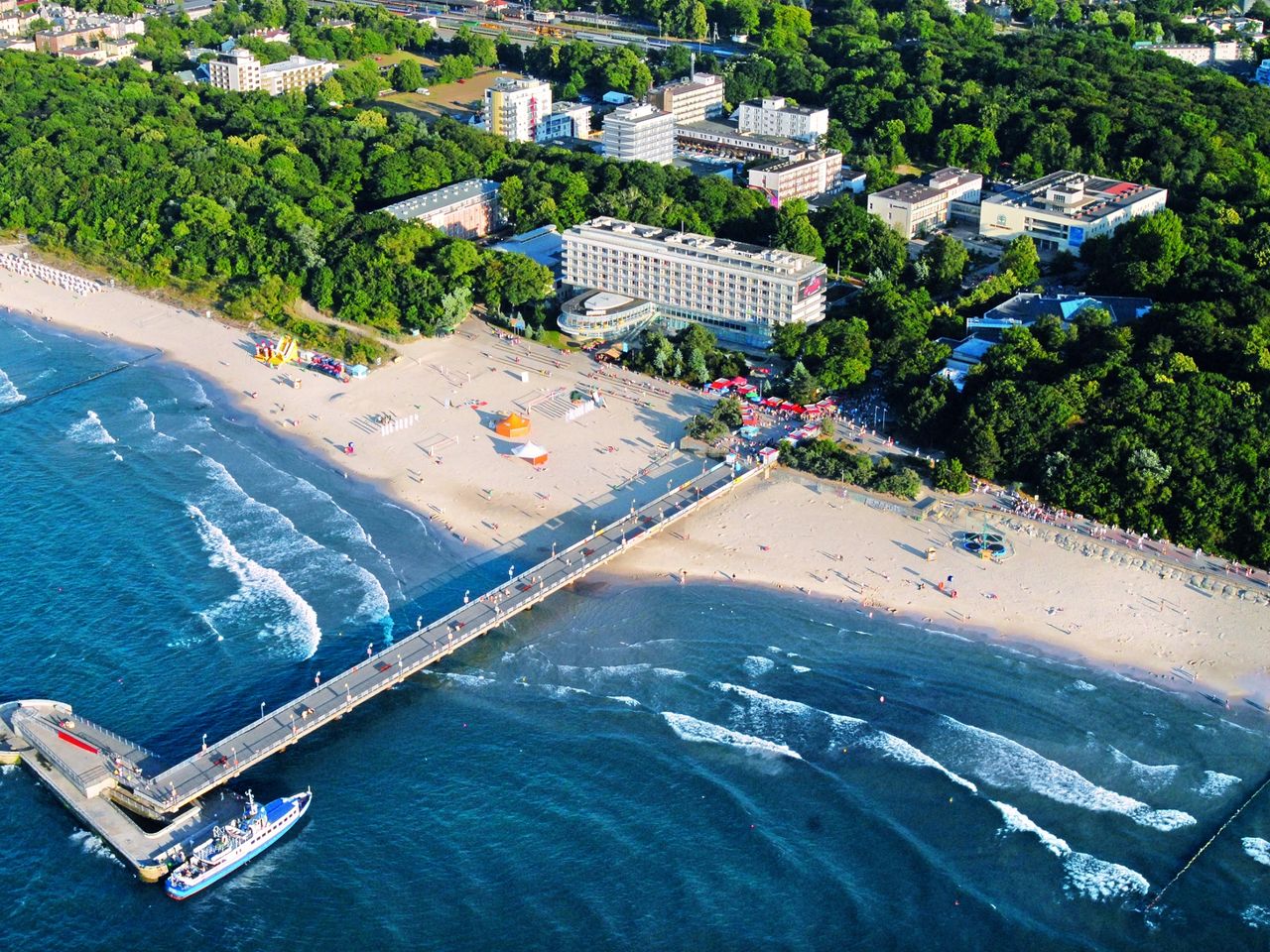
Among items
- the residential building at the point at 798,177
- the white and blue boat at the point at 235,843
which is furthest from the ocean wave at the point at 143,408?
the residential building at the point at 798,177

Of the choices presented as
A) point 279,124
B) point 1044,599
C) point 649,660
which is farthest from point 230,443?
point 279,124

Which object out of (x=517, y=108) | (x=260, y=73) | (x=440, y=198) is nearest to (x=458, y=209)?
(x=440, y=198)

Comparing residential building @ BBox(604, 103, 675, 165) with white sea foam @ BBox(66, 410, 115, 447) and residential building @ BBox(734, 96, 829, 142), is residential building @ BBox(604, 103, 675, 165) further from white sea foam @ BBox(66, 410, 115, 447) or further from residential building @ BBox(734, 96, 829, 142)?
white sea foam @ BBox(66, 410, 115, 447)

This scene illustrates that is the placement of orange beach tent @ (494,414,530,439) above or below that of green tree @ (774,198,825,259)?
below

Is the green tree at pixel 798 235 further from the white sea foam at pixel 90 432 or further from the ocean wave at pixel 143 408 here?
the white sea foam at pixel 90 432

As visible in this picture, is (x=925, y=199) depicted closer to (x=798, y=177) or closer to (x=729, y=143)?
(x=798, y=177)

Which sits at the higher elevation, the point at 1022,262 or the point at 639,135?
the point at 639,135

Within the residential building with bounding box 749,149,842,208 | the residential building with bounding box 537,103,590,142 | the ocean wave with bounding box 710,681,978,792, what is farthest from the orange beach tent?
the residential building with bounding box 537,103,590,142
